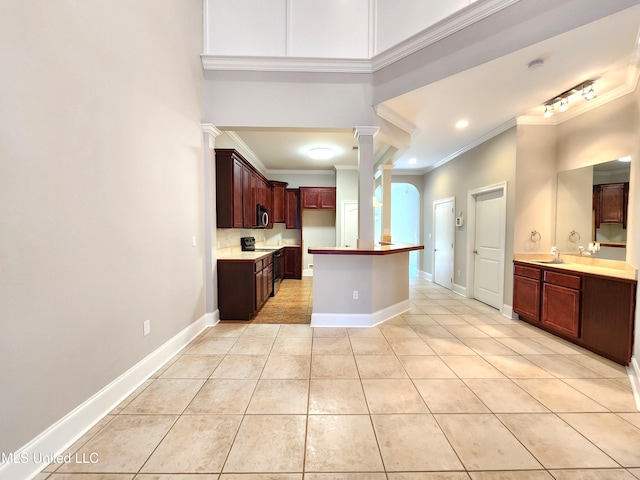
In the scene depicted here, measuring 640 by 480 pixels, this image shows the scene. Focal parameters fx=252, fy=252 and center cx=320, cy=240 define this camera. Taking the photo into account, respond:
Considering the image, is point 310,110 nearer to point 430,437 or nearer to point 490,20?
point 490,20

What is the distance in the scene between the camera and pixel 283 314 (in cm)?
386

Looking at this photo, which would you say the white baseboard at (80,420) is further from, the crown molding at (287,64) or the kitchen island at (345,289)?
the crown molding at (287,64)

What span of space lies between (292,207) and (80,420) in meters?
5.64

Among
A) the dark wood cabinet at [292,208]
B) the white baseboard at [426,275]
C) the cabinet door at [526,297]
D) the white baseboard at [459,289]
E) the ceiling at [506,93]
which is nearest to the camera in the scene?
the ceiling at [506,93]

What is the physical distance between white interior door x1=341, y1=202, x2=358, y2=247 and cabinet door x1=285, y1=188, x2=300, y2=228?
1.25 meters

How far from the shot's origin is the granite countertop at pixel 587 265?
2.47 m

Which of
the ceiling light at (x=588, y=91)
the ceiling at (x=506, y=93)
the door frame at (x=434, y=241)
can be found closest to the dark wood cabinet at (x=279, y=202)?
the ceiling at (x=506, y=93)

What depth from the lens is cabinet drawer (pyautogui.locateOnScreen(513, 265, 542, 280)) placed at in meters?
3.26

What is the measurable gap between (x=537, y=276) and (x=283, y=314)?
3491 mm

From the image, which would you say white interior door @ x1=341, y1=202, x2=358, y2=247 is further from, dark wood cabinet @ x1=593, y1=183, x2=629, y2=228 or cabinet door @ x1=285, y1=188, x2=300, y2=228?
dark wood cabinet @ x1=593, y1=183, x2=629, y2=228

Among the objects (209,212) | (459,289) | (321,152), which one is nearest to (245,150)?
(321,152)

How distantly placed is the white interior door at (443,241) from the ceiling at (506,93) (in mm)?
1239

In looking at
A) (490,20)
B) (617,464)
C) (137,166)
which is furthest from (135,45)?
(617,464)

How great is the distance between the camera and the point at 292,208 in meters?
6.79
